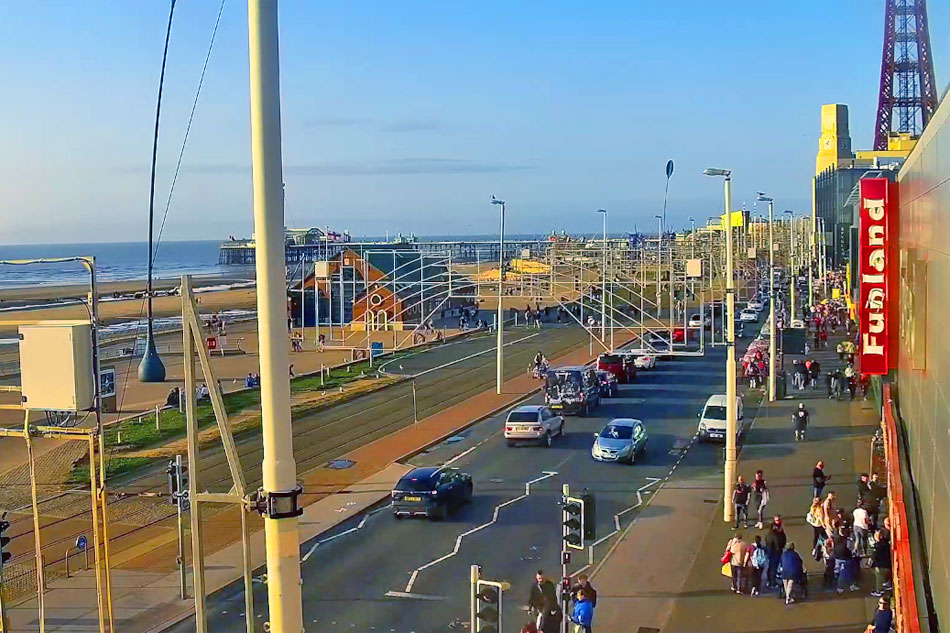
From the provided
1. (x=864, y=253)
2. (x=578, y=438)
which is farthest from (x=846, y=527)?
(x=578, y=438)

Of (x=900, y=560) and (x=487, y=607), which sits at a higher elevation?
(x=900, y=560)

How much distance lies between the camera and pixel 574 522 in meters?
11.7

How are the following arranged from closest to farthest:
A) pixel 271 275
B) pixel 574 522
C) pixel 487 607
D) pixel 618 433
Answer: pixel 271 275 → pixel 487 607 → pixel 574 522 → pixel 618 433

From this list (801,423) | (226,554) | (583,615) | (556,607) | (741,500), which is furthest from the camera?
(801,423)

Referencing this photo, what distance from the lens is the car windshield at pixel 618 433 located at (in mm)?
24344

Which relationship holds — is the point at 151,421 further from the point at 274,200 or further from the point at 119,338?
the point at 119,338

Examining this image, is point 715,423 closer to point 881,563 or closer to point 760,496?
point 760,496

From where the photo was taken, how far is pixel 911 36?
3184 inches

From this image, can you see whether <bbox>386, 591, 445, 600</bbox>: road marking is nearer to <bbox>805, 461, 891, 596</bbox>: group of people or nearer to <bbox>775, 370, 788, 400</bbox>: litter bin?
<bbox>805, 461, 891, 596</bbox>: group of people

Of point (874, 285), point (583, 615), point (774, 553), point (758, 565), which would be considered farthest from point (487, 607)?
point (874, 285)

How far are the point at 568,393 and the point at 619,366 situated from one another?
7.73 m

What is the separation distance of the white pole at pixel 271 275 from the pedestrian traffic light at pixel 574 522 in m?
6.49

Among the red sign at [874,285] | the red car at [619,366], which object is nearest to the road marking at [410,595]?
the red sign at [874,285]

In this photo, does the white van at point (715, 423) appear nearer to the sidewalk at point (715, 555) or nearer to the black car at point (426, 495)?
the sidewalk at point (715, 555)
